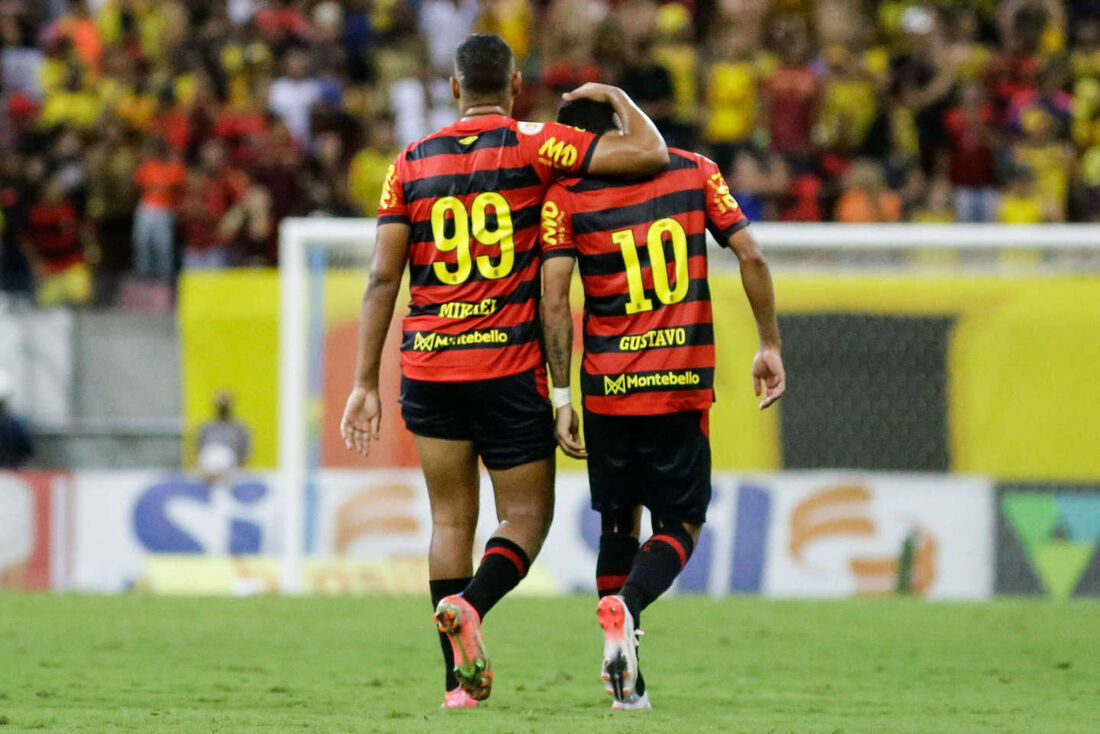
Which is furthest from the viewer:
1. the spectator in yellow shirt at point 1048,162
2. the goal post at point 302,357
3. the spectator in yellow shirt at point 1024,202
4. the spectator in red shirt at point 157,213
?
the spectator in red shirt at point 157,213

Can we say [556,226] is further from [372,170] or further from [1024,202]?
[372,170]

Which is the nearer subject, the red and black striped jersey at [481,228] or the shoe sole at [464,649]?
the shoe sole at [464,649]

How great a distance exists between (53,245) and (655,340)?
10.8m

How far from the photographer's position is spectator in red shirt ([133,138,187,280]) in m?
15.7

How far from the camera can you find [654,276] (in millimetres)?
6062

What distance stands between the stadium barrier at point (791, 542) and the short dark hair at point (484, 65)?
6.88 m

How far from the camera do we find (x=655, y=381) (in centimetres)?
604

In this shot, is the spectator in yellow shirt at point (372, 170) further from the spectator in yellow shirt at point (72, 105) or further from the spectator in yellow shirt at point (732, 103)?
the spectator in yellow shirt at point (732, 103)

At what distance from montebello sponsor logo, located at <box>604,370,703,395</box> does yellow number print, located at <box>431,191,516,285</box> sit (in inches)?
20.8

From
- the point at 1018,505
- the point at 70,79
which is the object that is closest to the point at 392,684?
the point at 1018,505

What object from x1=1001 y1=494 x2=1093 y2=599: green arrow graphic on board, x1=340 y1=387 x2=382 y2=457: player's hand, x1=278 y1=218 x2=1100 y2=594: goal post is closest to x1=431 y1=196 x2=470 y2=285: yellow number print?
x1=340 y1=387 x2=382 y2=457: player's hand

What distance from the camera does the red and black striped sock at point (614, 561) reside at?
20.5 ft

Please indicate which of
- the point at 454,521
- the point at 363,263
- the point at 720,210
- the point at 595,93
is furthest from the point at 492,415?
the point at 363,263

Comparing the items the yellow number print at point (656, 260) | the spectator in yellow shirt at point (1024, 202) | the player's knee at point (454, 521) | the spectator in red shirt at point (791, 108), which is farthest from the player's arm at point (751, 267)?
the spectator in red shirt at point (791, 108)
